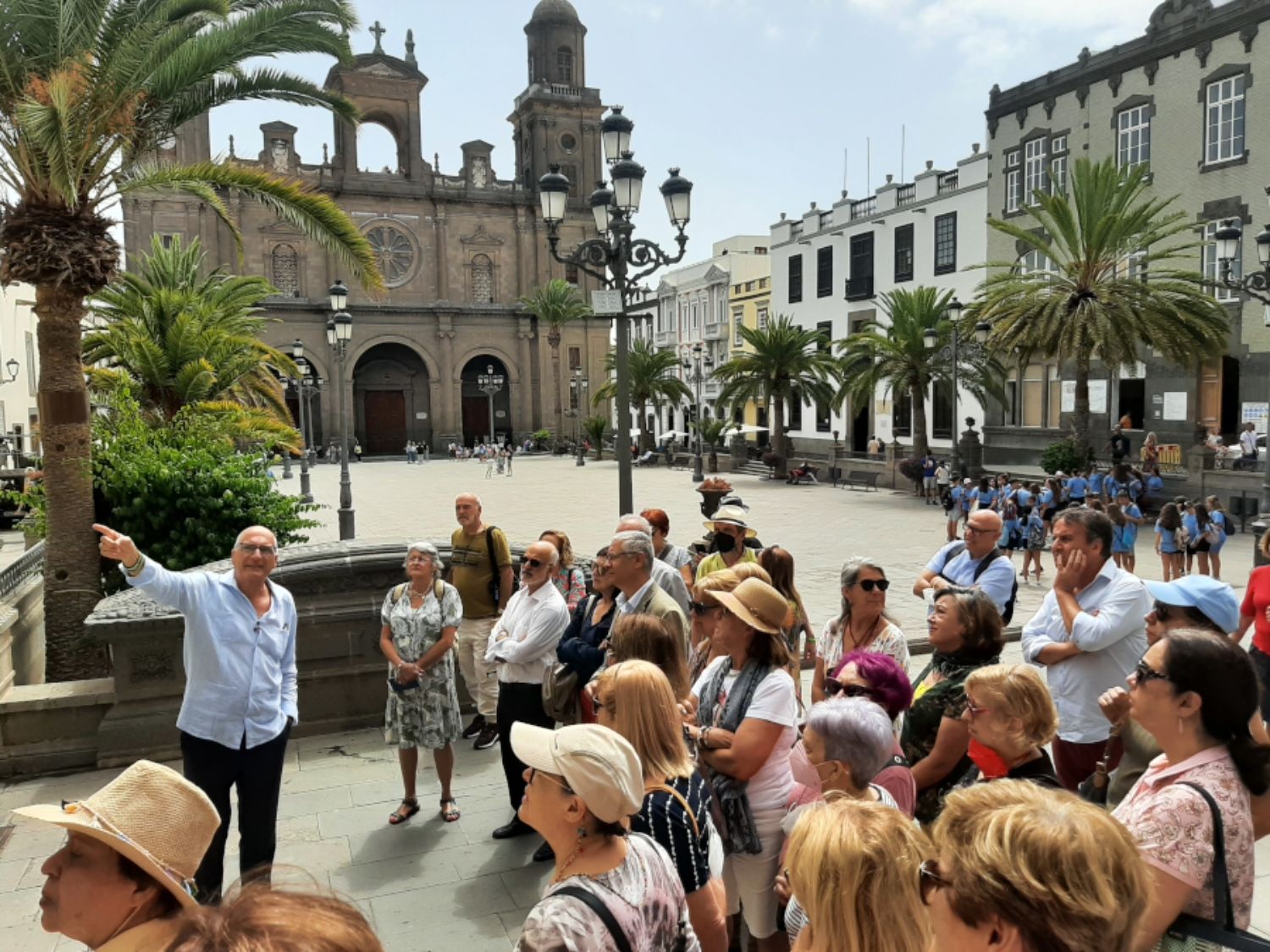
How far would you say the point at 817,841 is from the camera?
7.07 ft

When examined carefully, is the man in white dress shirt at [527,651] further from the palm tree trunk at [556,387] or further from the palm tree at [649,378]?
the palm tree trunk at [556,387]

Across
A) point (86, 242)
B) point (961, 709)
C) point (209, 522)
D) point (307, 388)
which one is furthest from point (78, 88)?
point (307, 388)

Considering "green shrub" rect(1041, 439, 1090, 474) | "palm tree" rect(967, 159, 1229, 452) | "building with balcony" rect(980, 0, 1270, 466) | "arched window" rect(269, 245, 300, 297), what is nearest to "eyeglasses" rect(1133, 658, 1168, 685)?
"palm tree" rect(967, 159, 1229, 452)

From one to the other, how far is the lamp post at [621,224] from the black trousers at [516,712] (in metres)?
4.60

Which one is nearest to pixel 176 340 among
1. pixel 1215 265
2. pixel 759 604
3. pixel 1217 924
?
pixel 759 604

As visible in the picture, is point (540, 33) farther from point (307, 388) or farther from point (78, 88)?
point (78, 88)

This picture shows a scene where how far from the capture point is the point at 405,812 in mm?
5430

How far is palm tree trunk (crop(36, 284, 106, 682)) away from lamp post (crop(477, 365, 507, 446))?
2097 inches

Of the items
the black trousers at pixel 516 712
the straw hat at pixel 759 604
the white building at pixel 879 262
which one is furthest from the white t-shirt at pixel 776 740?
the white building at pixel 879 262

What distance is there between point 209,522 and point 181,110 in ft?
13.9

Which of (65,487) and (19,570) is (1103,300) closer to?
(65,487)

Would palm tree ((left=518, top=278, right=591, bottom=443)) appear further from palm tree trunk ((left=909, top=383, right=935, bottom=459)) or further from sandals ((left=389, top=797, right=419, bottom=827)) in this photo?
sandals ((left=389, top=797, right=419, bottom=827))

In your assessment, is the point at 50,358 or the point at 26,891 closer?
the point at 26,891

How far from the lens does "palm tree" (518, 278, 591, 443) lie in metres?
60.3
